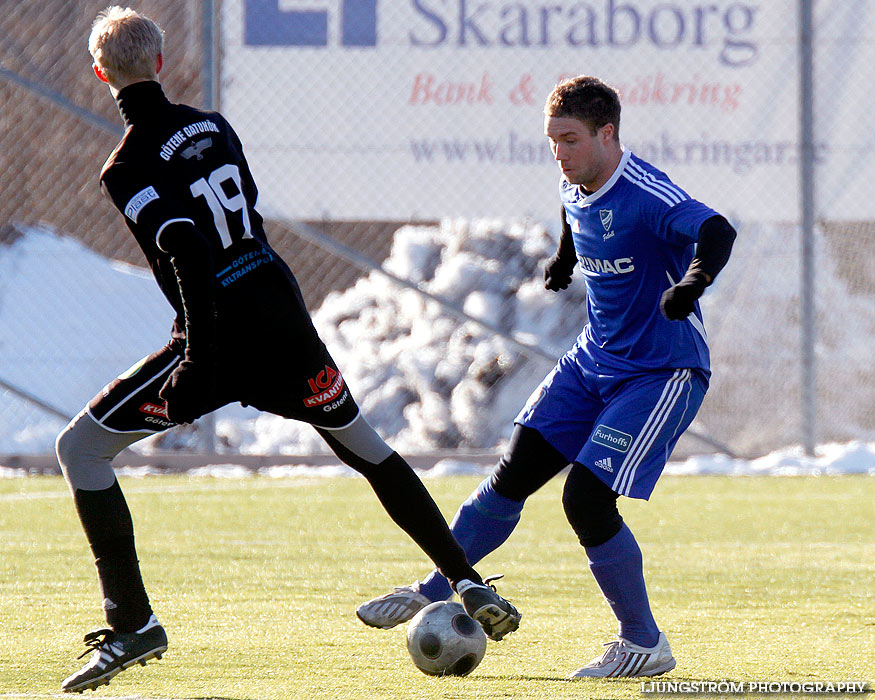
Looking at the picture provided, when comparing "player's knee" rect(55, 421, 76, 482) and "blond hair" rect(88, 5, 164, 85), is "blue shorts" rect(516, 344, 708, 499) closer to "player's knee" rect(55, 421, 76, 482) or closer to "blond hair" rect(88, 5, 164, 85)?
"player's knee" rect(55, 421, 76, 482)

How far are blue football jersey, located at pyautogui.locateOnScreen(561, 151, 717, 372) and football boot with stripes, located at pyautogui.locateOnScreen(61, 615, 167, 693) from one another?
1.36 metres

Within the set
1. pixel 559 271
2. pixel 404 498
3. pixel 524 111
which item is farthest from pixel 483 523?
pixel 524 111

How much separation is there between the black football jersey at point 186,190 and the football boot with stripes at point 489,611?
90cm

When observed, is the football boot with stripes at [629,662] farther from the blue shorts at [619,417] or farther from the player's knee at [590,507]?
the blue shorts at [619,417]

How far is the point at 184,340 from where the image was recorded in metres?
3.77

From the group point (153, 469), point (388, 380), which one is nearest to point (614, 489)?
point (153, 469)

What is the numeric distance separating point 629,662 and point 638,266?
1.01m

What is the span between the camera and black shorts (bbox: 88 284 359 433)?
12.3 ft

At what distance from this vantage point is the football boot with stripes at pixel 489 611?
3.78 m

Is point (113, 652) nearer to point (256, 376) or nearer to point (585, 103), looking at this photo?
point (256, 376)

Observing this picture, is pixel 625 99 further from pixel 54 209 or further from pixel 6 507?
pixel 54 209

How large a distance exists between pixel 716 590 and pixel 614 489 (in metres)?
1.67

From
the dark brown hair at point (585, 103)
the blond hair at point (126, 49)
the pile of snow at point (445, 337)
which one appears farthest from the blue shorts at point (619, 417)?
the pile of snow at point (445, 337)

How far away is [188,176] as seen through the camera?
3664mm
